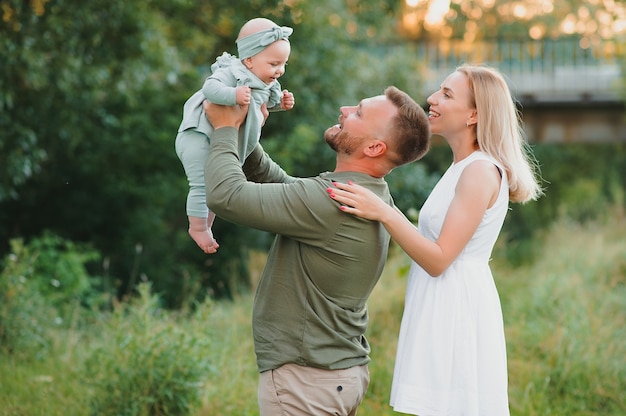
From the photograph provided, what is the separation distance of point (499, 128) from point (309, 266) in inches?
38.9

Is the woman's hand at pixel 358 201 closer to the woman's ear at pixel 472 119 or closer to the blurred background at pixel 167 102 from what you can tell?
the woman's ear at pixel 472 119

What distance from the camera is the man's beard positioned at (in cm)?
316

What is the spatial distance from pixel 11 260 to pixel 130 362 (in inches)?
103

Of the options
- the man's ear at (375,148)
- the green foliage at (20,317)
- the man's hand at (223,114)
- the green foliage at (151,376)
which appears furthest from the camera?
the green foliage at (20,317)

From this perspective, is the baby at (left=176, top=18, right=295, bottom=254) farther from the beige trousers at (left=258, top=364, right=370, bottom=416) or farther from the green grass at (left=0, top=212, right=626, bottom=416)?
the green grass at (left=0, top=212, right=626, bottom=416)

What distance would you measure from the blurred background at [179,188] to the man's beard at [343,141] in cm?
238

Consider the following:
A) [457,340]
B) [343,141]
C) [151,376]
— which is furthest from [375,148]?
[151,376]

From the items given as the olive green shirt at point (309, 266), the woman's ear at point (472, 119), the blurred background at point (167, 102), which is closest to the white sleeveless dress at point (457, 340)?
the woman's ear at point (472, 119)

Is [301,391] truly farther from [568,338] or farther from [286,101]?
[568,338]

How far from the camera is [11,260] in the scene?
7.31m

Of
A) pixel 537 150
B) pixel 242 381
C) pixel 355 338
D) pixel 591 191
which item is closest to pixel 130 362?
pixel 242 381

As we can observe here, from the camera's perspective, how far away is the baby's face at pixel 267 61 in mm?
3102

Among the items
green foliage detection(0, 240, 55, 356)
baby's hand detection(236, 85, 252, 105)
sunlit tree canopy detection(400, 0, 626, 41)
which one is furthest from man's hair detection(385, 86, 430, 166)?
sunlit tree canopy detection(400, 0, 626, 41)

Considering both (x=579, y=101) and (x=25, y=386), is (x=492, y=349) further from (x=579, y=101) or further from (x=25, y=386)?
(x=579, y=101)
